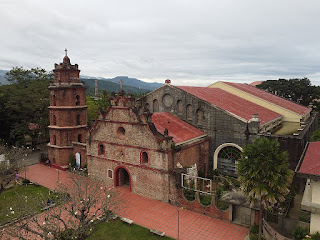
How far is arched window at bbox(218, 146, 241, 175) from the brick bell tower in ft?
55.6

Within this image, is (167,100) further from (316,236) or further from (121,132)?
(316,236)

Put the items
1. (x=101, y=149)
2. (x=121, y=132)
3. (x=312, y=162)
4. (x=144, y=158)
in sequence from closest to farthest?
(x=312, y=162) → (x=144, y=158) → (x=121, y=132) → (x=101, y=149)

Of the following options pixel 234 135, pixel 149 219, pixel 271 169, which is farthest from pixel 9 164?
pixel 271 169

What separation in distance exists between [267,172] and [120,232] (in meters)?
11.1

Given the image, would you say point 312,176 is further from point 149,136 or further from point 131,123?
point 131,123

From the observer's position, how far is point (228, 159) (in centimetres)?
2608

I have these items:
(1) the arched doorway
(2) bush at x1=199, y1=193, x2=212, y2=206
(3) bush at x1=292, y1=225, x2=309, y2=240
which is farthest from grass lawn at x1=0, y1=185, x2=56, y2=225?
(3) bush at x1=292, y1=225, x2=309, y2=240

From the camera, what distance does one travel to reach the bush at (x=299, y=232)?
47.3 ft

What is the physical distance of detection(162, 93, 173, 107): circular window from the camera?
29.5m

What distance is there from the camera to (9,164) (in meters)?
25.8

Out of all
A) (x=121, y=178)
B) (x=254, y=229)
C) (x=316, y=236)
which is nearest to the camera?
(x=316, y=236)

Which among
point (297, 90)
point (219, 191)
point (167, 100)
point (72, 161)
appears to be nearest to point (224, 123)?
point (219, 191)

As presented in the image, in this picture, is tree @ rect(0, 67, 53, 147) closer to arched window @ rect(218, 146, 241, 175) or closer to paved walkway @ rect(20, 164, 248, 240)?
paved walkway @ rect(20, 164, 248, 240)

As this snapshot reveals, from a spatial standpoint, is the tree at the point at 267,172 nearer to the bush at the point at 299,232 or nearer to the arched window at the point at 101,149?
the bush at the point at 299,232
